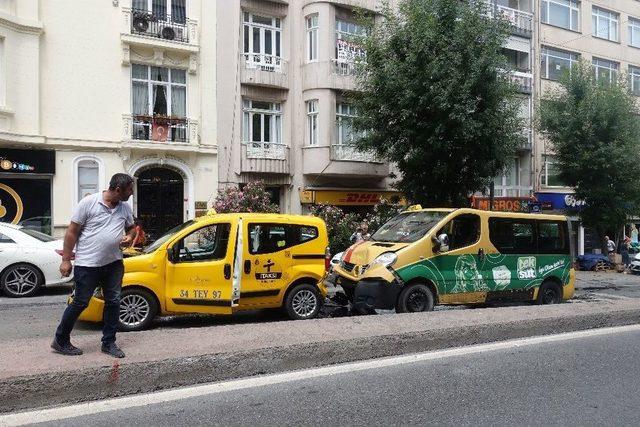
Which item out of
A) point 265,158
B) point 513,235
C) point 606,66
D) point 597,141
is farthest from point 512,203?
point 513,235

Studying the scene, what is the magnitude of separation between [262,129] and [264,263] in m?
13.1

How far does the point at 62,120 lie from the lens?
17.3 m

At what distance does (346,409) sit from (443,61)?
12.2 metres

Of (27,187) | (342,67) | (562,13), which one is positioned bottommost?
(27,187)

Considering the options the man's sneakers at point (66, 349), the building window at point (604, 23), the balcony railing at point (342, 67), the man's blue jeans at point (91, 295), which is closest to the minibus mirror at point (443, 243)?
the man's blue jeans at point (91, 295)

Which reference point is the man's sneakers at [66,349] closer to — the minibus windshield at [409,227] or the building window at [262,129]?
the minibus windshield at [409,227]

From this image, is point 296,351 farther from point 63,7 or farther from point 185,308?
point 63,7

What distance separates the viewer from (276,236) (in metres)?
8.41

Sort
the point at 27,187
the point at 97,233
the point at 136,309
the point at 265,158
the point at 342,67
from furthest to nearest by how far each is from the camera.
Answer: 1. the point at 342,67
2. the point at 265,158
3. the point at 27,187
4. the point at 136,309
5. the point at 97,233

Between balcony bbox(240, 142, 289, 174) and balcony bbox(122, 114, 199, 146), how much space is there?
193cm

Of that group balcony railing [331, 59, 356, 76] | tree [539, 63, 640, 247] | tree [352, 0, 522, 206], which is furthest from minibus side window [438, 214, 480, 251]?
tree [539, 63, 640, 247]

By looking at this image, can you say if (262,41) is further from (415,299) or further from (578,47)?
(578,47)

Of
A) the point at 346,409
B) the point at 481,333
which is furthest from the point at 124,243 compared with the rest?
the point at 481,333

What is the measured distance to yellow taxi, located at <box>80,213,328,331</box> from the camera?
751 cm
